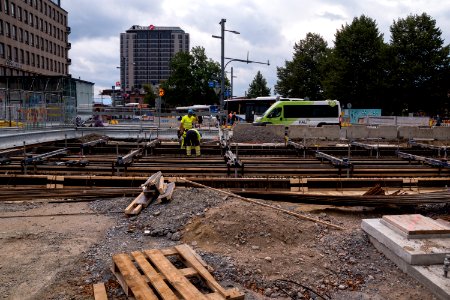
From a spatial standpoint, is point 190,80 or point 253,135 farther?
point 190,80

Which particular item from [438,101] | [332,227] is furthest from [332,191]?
[438,101]

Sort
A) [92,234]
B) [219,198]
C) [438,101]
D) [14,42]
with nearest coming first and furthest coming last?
1. [92,234]
2. [219,198]
3. [438,101]
4. [14,42]

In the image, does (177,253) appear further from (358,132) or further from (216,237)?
(358,132)

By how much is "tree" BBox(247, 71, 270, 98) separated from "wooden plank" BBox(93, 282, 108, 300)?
249ft

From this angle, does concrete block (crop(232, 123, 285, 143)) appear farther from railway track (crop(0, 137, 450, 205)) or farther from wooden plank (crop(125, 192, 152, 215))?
wooden plank (crop(125, 192, 152, 215))

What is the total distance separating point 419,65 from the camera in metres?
45.4

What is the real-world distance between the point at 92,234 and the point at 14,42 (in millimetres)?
64151

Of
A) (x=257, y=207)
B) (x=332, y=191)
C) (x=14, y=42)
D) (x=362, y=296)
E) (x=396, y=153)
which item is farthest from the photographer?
(x=14, y=42)

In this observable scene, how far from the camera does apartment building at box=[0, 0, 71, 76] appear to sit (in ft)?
195

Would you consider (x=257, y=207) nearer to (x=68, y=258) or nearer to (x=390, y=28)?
(x=68, y=258)

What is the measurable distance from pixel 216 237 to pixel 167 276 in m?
1.57

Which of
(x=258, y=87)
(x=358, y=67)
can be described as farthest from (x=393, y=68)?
(x=258, y=87)

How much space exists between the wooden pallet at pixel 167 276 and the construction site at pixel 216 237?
0.05 feet

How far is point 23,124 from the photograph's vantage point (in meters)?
20.8
